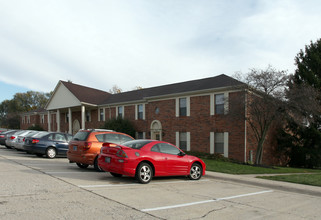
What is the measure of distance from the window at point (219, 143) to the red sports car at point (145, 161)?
36.6 ft

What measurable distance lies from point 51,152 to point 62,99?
2170cm

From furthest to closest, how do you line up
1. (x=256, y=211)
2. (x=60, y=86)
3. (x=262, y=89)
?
(x=60, y=86) → (x=262, y=89) → (x=256, y=211)

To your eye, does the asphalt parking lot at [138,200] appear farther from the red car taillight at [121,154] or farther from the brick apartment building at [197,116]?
the brick apartment building at [197,116]

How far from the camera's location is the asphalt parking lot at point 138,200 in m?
4.89

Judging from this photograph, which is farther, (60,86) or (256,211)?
(60,86)

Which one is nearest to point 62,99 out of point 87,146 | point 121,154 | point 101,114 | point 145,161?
point 101,114

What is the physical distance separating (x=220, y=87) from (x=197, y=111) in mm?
3121

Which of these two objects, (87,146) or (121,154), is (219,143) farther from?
(121,154)

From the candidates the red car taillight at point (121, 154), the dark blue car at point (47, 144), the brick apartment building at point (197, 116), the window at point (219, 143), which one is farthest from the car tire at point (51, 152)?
the window at point (219, 143)

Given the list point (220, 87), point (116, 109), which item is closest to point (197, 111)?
point (220, 87)

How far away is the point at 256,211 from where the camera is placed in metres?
5.61

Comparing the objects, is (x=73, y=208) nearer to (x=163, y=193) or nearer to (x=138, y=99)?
(x=163, y=193)

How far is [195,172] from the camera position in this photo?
9.57 metres

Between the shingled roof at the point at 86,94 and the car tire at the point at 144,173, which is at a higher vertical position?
the shingled roof at the point at 86,94
